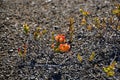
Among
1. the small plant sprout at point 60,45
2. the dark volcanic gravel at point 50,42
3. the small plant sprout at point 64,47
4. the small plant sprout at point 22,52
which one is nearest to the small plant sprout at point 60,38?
the small plant sprout at point 60,45

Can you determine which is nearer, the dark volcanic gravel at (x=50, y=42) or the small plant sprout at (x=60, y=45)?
the dark volcanic gravel at (x=50, y=42)

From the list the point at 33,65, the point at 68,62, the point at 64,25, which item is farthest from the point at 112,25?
the point at 33,65

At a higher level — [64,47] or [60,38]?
[60,38]

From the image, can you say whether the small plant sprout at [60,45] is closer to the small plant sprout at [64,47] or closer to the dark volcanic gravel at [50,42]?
the small plant sprout at [64,47]

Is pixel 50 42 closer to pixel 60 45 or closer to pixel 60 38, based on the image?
pixel 60 38

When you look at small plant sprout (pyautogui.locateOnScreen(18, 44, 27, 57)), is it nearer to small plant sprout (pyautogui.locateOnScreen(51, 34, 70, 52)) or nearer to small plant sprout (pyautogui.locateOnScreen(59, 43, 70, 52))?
small plant sprout (pyautogui.locateOnScreen(51, 34, 70, 52))

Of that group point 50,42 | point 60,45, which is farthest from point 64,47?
point 50,42

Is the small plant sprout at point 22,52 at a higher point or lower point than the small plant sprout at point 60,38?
lower

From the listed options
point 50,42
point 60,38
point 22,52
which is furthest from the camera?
point 50,42

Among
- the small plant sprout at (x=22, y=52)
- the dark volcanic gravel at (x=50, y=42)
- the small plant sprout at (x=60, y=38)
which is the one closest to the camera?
the dark volcanic gravel at (x=50, y=42)
